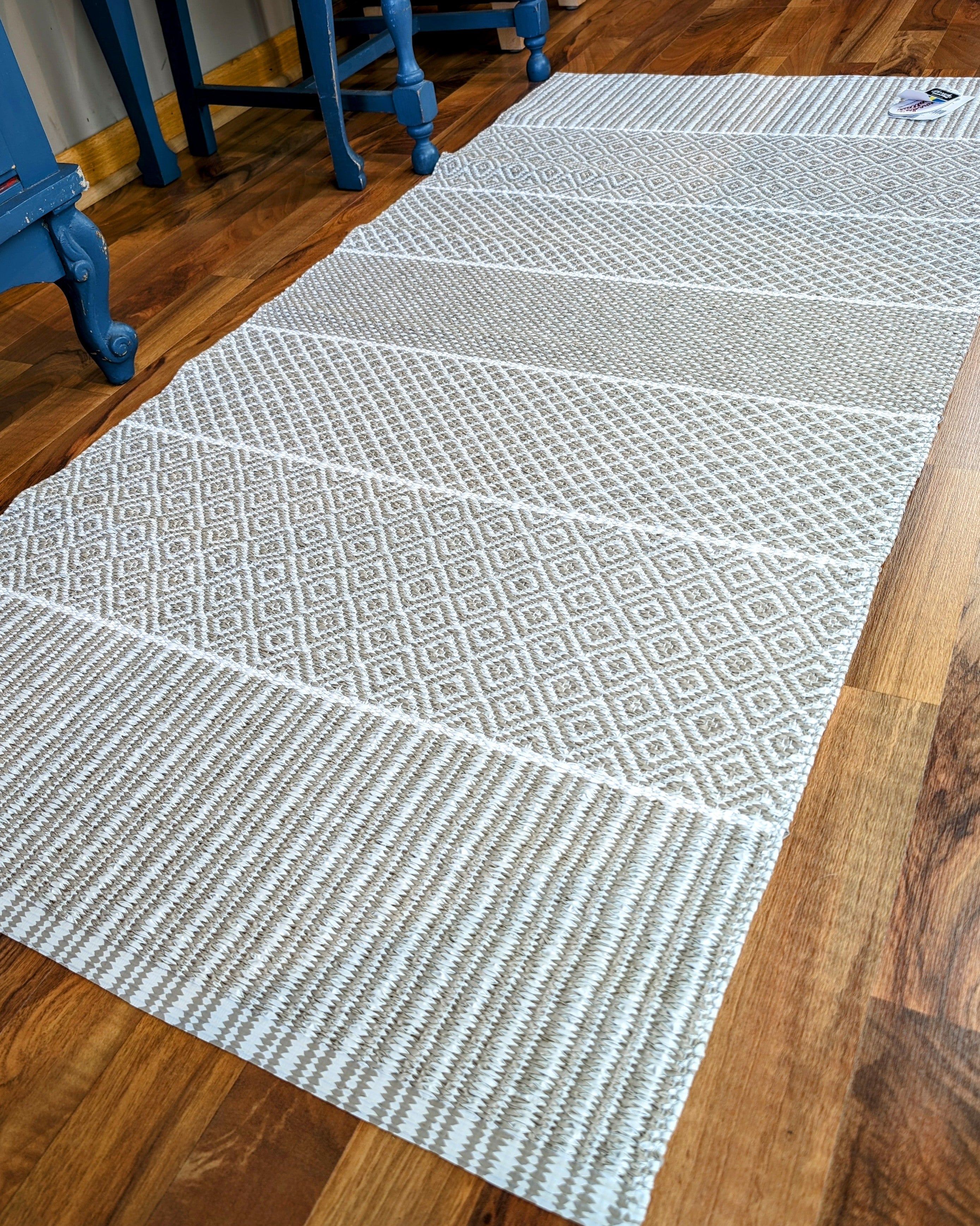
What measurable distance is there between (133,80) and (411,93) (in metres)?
0.56

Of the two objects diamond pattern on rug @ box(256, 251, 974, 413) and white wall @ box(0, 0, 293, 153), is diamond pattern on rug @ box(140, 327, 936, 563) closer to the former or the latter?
diamond pattern on rug @ box(256, 251, 974, 413)

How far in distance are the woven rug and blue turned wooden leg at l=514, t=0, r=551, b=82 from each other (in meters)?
0.83

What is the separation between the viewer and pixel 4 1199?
0.73 metres

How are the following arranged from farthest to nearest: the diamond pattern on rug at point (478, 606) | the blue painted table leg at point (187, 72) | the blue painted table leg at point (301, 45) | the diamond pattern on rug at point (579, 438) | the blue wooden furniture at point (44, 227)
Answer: the blue painted table leg at point (301, 45) → the blue painted table leg at point (187, 72) → the blue wooden furniture at point (44, 227) → the diamond pattern on rug at point (579, 438) → the diamond pattern on rug at point (478, 606)

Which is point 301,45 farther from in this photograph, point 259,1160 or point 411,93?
point 259,1160

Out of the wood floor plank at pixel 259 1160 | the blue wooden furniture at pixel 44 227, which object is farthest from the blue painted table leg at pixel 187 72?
the wood floor plank at pixel 259 1160

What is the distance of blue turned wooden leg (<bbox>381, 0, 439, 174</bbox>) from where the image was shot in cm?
197

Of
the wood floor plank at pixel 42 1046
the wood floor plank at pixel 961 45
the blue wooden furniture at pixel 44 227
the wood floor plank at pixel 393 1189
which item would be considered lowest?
the wood floor plank at pixel 393 1189

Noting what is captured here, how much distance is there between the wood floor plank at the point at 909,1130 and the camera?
2.25 feet

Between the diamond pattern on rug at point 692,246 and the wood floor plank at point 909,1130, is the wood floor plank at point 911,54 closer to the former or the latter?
the diamond pattern on rug at point 692,246

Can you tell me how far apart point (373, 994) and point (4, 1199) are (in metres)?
0.28

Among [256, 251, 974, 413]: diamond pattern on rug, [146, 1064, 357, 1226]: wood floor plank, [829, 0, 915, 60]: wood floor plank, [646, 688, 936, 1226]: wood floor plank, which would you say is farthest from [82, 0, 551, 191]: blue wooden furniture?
[146, 1064, 357, 1226]: wood floor plank

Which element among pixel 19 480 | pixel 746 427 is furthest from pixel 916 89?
pixel 19 480

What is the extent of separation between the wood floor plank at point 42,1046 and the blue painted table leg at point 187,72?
6.39 feet
